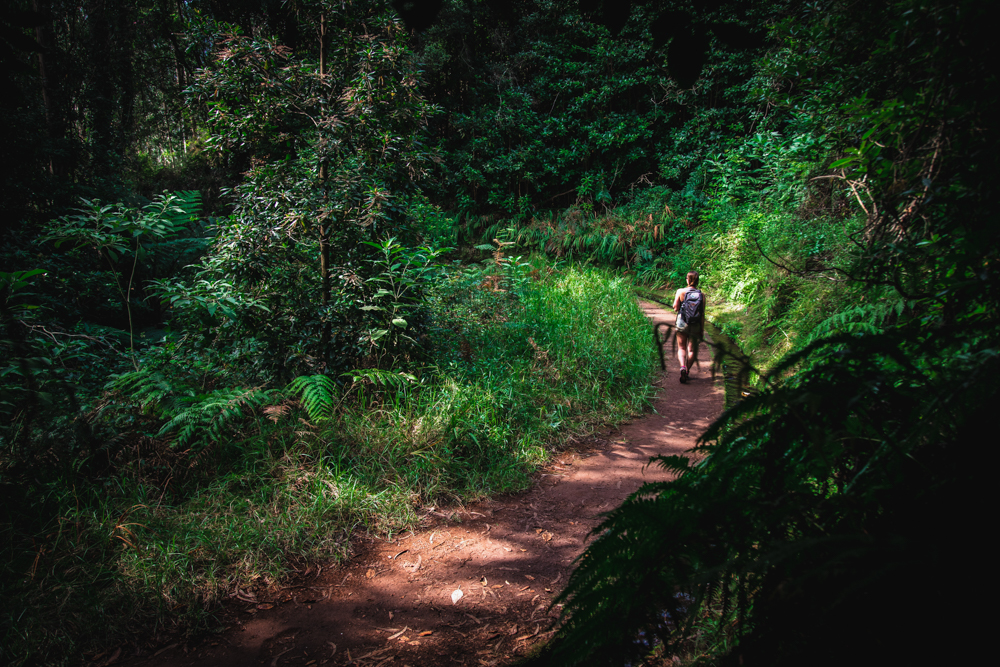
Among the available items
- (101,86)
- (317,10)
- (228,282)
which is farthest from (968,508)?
(101,86)

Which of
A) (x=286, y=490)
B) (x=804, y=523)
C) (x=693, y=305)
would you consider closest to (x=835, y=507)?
(x=804, y=523)

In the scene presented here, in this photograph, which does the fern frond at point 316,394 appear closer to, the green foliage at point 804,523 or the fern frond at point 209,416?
the fern frond at point 209,416

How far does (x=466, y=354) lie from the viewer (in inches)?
227

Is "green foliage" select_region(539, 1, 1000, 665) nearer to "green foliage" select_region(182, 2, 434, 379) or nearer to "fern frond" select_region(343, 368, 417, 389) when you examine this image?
"fern frond" select_region(343, 368, 417, 389)

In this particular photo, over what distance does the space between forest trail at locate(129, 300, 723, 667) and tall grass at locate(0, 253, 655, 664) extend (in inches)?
6.9

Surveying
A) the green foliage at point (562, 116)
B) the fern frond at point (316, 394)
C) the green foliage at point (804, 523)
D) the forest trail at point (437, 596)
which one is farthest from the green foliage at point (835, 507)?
the green foliage at point (562, 116)

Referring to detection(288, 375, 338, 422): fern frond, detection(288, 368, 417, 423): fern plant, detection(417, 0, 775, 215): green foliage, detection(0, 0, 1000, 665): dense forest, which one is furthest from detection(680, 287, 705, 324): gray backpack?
detection(417, 0, 775, 215): green foliage

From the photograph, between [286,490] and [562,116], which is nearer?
[286,490]

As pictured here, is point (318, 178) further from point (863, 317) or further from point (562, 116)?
point (562, 116)

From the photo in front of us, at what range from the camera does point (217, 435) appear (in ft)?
12.5

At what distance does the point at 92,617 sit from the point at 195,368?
Answer: 240 centimetres

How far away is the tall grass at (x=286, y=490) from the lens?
274 cm

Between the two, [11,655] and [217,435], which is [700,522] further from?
[217,435]

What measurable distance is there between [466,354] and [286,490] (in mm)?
2632
